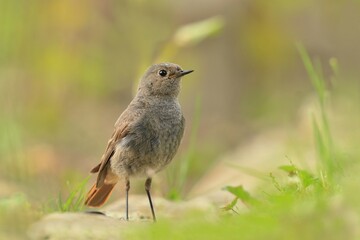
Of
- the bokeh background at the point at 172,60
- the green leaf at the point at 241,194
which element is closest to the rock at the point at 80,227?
the green leaf at the point at 241,194

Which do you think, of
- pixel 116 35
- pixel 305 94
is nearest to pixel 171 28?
pixel 116 35

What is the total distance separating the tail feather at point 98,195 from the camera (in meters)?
6.41

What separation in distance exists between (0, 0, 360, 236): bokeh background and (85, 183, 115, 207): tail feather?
3784mm

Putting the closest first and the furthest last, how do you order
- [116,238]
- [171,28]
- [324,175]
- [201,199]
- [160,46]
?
[116,238]
[324,175]
[201,199]
[160,46]
[171,28]

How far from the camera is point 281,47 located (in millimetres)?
14320

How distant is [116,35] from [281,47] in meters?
2.83

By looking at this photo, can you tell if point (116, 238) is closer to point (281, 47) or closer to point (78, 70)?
point (78, 70)

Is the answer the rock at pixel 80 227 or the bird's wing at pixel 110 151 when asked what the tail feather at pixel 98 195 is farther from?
the rock at pixel 80 227

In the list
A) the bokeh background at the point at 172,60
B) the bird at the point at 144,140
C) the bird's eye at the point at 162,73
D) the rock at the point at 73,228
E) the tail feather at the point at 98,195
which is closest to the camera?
the rock at the point at 73,228

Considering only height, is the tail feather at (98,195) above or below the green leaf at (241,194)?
above

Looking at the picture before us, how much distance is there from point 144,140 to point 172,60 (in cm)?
538

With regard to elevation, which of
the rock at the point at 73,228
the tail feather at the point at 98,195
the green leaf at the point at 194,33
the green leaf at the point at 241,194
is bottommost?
the rock at the point at 73,228

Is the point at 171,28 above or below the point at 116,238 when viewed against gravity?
above

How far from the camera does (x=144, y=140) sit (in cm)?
609
